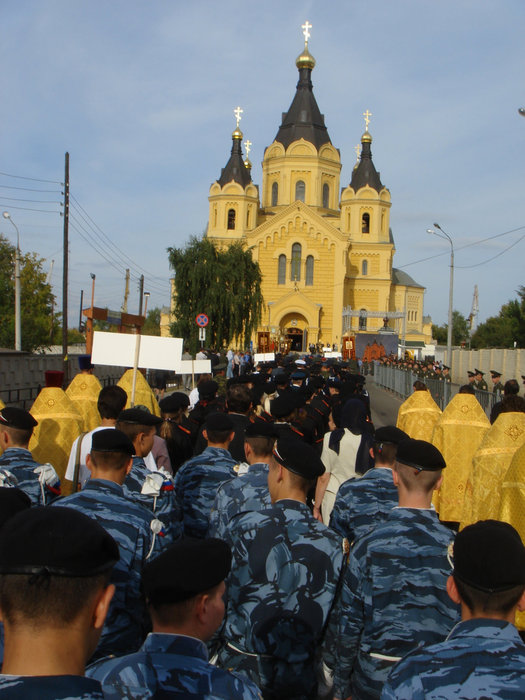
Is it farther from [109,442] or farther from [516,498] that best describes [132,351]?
[109,442]

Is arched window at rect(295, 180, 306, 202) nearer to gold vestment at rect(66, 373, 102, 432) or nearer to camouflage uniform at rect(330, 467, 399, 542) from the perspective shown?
gold vestment at rect(66, 373, 102, 432)

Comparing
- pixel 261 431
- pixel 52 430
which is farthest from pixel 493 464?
pixel 52 430

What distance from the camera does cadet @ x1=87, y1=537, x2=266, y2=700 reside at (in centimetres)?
204

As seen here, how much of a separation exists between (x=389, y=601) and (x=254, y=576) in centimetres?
57

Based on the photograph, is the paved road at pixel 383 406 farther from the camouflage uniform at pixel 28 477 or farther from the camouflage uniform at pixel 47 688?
the camouflage uniform at pixel 47 688

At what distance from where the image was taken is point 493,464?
230 inches

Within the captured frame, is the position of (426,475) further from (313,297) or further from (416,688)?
(313,297)

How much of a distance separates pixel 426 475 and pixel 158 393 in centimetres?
1355

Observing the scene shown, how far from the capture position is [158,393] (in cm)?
1661

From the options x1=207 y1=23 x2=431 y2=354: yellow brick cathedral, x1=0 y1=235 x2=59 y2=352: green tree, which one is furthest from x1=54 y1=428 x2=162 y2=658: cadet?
x1=207 y1=23 x2=431 y2=354: yellow brick cathedral

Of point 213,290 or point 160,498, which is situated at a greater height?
point 213,290

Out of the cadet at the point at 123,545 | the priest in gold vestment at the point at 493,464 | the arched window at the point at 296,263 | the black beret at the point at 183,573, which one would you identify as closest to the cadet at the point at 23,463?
the cadet at the point at 123,545

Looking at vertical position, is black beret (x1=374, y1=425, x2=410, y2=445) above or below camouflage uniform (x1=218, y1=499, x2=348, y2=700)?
above

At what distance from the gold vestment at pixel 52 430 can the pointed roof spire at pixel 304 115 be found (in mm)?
66181
